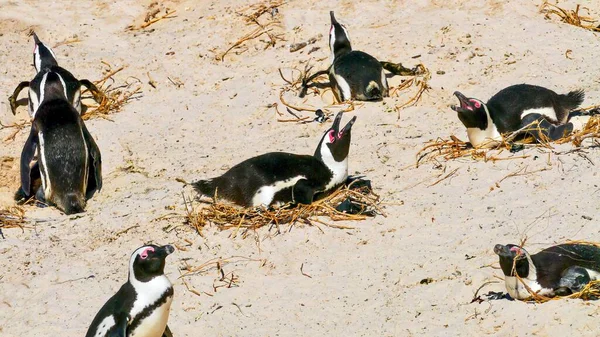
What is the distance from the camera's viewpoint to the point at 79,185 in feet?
25.1

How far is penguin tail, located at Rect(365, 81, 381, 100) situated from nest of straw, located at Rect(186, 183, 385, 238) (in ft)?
5.50

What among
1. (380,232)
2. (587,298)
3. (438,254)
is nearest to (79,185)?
(380,232)

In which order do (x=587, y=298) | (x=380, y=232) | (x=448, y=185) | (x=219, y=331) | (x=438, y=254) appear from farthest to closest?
(x=448, y=185) < (x=380, y=232) < (x=438, y=254) < (x=219, y=331) < (x=587, y=298)

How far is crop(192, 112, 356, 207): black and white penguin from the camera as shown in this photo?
262 inches

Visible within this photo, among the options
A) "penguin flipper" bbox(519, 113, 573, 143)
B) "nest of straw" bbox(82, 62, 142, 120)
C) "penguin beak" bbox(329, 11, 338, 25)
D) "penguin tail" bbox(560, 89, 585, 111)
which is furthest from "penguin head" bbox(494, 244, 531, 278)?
"nest of straw" bbox(82, 62, 142, 120)

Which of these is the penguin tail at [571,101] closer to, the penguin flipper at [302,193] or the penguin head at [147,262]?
the penguin flipper at [302,193]

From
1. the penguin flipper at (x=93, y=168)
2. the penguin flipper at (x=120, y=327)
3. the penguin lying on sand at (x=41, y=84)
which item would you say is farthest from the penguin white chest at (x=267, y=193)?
the penguin lying on sand at (x=41, y=84)

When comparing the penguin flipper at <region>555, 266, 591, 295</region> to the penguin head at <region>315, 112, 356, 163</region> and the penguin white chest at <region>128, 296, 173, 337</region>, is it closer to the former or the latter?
the penguin white chest at <region>128, 296, 173, 337</region>

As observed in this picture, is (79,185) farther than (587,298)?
Yes

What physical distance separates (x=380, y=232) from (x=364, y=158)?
4.11 feet

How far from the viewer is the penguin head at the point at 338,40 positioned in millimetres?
8859

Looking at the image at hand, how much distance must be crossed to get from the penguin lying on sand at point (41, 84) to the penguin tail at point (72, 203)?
45.1 inches

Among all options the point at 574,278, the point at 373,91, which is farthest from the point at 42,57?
the point at 574,278

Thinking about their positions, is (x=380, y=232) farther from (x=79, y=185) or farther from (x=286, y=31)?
(x=286, y=31)
